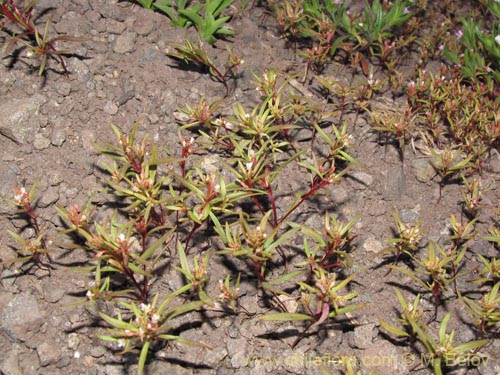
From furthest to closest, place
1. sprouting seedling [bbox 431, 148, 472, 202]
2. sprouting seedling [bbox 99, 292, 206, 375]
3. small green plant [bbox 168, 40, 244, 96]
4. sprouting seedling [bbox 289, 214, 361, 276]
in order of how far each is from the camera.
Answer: small green plant [bbox 168, 40, 244, 96] < sprouting seedling [bbox 431, 148, 472, 202] < sprouting seedling [bbox 289, 214, 361, 276] < sprouting seedling [bbox 99, 292, 206, 375]

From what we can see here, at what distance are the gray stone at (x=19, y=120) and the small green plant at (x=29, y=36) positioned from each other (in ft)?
0.81

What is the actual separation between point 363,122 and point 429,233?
37.0 inches

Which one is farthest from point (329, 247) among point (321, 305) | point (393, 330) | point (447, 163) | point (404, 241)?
point (447, 163)

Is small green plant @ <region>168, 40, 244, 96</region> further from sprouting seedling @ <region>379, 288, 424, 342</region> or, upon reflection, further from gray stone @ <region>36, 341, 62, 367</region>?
gray stone @ <region>36, 341, 62, 367</region>

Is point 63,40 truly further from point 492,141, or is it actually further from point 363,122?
point 492,141

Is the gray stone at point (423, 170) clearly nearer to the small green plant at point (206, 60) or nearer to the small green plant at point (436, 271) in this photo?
the small green plant at point (436, 271)

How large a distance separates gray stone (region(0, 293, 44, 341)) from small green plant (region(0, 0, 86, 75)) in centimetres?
150

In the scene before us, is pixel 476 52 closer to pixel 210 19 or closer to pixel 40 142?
pixel 210 19

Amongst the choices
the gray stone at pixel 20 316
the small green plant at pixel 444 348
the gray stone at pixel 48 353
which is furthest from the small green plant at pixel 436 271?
the gray stone at pixel 20 316

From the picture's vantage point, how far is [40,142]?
3340 mm

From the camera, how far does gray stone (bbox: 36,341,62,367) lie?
2711 mm

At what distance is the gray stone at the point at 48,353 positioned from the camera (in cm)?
271

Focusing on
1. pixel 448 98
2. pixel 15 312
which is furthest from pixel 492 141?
pixel 15 312

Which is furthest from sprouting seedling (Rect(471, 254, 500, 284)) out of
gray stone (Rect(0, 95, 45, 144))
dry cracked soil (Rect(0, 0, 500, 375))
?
gray stone (Rect(0, 95, 45, 144))
